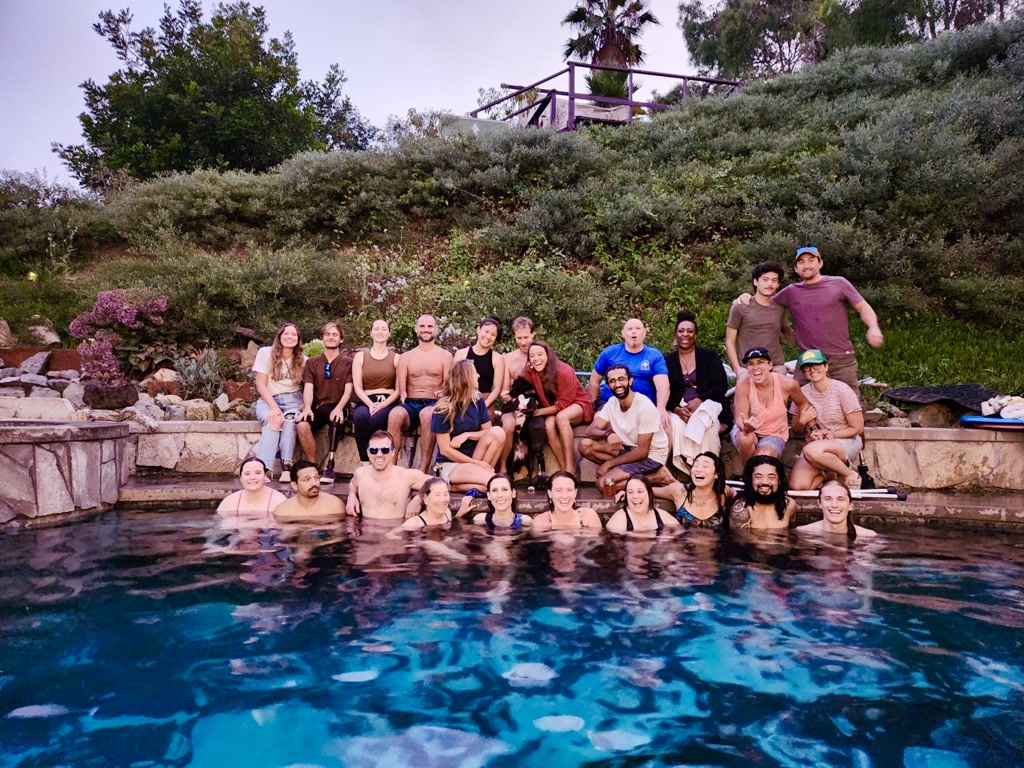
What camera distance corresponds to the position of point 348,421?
7.14 metres

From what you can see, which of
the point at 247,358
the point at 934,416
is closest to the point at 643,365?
the point at 934,416

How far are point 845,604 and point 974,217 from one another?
9361 millimetres

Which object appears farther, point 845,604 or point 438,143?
point 438,143

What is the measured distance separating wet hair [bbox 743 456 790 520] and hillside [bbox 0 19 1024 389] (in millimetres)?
3391

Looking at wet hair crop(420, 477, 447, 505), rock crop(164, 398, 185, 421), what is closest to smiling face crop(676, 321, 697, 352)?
wet hair crop(420, 477, 447, 505)

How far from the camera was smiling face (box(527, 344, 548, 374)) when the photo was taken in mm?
6500

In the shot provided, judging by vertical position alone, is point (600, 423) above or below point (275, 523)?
above

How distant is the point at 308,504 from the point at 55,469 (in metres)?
1.88

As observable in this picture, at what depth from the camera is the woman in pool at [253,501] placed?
5777 millimetres

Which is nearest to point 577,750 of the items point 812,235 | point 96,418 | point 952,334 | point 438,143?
point 96,418

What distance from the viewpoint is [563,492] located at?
542cm

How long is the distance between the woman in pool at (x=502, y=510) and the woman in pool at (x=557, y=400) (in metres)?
0.97

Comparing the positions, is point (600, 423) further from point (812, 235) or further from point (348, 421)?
point (812, 235)

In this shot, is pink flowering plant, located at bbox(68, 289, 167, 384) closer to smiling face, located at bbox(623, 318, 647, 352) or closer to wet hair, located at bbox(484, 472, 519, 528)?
wet hair, located at bbox(484, 472, 519, 528)
